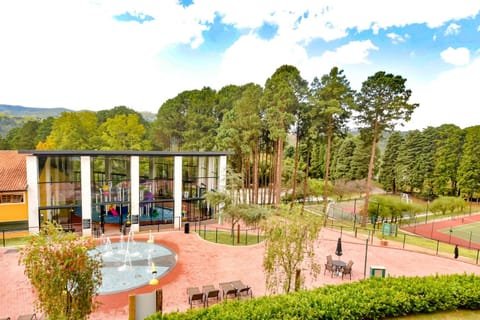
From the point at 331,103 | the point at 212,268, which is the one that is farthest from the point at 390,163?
the point at 212,268

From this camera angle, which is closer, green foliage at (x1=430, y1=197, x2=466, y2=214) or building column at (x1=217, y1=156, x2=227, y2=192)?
building column at (x1=217, y1=156, x2=227, y2=192)

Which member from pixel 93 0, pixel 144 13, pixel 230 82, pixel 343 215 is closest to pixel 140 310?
pixel 93 0

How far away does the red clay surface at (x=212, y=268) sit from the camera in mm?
12055

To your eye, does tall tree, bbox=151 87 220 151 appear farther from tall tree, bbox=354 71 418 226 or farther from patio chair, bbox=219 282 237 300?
patio chair, bbox=219 282 237 300

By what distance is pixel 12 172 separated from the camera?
22.5 meters

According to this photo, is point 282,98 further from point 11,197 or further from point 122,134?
point 122,134

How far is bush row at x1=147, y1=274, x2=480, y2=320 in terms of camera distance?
298 inches

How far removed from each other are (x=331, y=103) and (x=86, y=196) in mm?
23516

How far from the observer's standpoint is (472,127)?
50.8 metres

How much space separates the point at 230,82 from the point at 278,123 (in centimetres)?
1982

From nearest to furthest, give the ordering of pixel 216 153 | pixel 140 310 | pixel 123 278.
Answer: pixel 140 310 → pixel 123 278 → pixel 216 153

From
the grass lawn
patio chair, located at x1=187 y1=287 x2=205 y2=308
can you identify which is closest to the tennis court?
the grass lawn

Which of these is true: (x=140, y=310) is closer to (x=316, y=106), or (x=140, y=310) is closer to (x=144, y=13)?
(x=316, y=106)

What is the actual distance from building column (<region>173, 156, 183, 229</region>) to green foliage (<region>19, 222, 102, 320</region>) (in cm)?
1855
